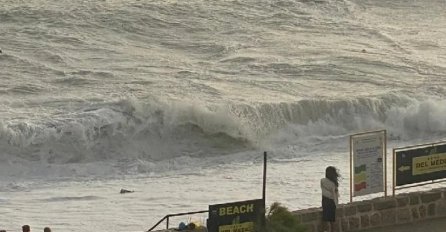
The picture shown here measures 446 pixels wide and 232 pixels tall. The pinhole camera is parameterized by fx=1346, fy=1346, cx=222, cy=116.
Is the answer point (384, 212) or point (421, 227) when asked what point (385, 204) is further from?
point (421, 227)

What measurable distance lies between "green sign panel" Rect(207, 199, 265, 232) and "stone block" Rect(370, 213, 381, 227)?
199 cm

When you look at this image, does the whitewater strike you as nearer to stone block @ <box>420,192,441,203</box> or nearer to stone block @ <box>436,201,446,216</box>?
stone block @ <box>436,201,446,216</box>

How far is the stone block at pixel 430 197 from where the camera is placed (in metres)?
16.8

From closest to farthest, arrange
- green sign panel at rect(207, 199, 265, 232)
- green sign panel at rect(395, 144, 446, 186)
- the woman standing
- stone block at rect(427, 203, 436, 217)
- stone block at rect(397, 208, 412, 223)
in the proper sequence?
1. green sign panel at rect(207, 199, 265, 232)
2. the woman standing
3. stone block at rect(397, 208, 412, 223)
4. stone block at rect(427, 203, 436, 217)
5. green sign panel at rect(395, 144, 446, 186)

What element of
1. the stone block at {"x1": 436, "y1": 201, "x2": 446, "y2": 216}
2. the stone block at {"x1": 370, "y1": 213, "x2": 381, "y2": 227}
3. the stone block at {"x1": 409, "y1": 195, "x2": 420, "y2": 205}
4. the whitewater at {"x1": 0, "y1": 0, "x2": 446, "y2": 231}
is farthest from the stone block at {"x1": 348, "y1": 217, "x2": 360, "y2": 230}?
the whitewater at {"x1": 0, "y1": 0, "x2": 446, "y2": 231}

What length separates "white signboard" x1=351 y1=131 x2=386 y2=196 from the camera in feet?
54.4

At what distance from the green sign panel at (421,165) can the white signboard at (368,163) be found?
372 millimetres

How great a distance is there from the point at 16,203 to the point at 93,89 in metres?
10.2

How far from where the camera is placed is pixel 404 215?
1669 cm

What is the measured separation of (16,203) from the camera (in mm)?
21672

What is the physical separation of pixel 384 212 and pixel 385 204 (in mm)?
112

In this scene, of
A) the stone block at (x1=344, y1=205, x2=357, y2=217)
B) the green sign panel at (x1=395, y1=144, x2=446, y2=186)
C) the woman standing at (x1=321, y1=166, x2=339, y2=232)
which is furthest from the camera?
the green sign panel at (x1=395, y1=144, x2=446, y2=186)

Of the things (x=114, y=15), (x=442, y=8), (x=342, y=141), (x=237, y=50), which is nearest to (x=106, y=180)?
(x=342, y=141)

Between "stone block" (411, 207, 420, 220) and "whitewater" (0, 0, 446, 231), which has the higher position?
"whitewater" (0, 0, 446, 231)
